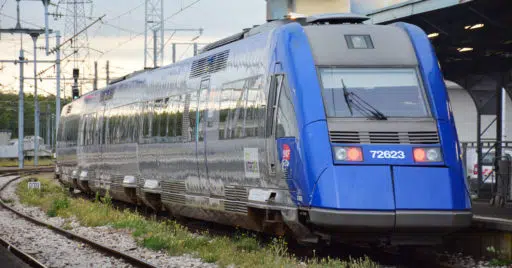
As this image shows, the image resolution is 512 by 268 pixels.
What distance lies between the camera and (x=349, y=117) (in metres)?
12.0

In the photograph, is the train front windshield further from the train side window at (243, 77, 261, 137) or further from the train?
the train side window at (243, 77, 261, 137)

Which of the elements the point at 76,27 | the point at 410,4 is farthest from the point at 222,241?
the point at 76,27

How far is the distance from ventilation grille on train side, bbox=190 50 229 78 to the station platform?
4.52 metres

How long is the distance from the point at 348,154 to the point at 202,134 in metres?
4.83

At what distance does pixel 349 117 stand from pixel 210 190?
162 inches

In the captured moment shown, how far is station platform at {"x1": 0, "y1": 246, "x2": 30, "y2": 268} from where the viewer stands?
13344mm

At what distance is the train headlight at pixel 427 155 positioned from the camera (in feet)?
38.2

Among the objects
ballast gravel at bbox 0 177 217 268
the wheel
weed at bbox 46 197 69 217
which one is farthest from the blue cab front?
weed at bbox 46 197 69 217

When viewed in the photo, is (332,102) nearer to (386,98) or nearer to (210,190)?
(386,98)

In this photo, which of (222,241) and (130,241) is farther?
(130,241)

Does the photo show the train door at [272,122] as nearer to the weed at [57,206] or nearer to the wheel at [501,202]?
the wheel at [501,202]

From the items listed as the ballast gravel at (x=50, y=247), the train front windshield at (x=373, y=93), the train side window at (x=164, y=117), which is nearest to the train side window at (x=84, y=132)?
the ballast gravel at (x=50, y=247)

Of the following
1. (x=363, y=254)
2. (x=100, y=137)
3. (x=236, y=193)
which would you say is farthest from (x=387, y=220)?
(x=100, y=137)

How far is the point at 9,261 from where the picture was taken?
13.8 m
